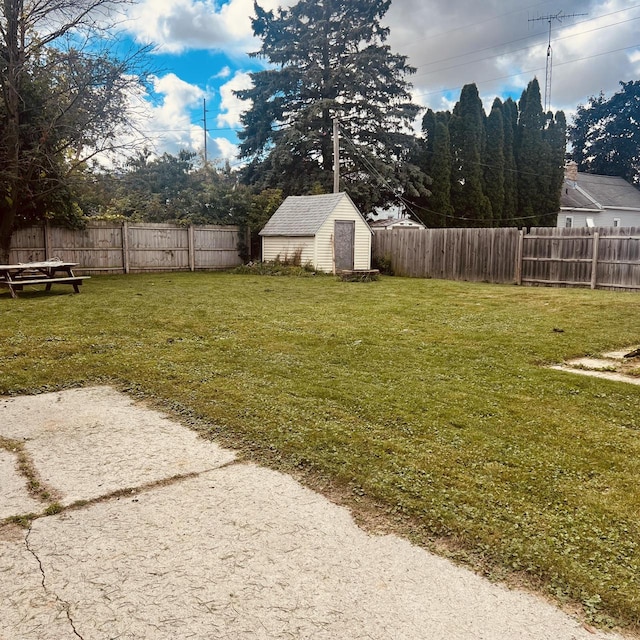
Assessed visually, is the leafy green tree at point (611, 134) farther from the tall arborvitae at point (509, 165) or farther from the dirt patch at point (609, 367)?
the dirt patch at point (609, 367)

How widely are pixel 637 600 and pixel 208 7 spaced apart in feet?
54.3

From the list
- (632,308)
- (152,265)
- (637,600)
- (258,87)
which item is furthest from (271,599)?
(258,87)

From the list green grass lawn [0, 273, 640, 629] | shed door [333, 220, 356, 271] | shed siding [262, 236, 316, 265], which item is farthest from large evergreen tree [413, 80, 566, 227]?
green grass lawn [0, 273, 640, 629]

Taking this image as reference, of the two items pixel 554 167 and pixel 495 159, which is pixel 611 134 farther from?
pixel 495 159

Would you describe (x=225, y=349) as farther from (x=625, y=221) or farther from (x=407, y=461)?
(x=625, y=221)

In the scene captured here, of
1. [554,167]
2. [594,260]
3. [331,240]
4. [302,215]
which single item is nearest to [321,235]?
[331,240]

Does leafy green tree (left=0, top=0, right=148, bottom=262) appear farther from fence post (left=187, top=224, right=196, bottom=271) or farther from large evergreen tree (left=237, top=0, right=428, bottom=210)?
large evergreen tree (left=237, top=0, right=428, bottom=210)

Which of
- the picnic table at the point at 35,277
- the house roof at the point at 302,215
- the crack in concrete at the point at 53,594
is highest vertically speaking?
the house roof at the point at 302,215

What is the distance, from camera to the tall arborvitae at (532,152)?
32.5 meters

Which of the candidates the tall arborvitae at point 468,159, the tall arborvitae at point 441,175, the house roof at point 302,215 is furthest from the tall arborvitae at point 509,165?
the house roof at point 302,215

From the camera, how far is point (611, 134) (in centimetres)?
4375

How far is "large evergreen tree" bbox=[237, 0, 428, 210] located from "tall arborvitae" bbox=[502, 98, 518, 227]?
598 cm

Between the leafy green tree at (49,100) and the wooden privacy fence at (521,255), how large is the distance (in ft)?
34.2

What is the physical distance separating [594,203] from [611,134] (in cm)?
1482
